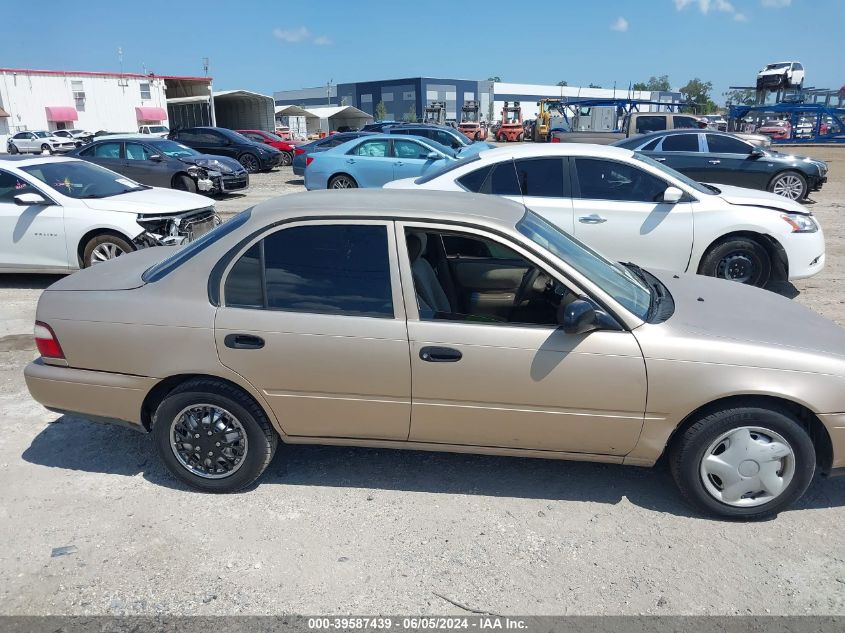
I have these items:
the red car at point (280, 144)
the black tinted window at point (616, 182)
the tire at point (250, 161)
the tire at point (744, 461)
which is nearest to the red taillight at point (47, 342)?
the tire at point (744, 461)

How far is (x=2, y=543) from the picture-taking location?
327 centimetres

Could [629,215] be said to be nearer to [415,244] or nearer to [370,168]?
[415,244]

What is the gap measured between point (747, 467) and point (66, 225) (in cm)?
725

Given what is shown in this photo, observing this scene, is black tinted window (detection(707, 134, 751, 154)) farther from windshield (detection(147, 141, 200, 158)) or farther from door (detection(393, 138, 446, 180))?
windshield (detection(147, 141, 200, 158))

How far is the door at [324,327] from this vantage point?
10.9ft

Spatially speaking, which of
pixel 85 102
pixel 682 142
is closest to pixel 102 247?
pixel 682 142

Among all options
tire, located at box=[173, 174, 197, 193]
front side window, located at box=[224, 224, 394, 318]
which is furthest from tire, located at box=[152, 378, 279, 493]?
tire, located at box=[173, 174, 197, 193]

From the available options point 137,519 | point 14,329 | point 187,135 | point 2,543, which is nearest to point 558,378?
point 137,519

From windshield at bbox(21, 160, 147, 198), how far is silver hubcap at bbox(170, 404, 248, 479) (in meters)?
5.30

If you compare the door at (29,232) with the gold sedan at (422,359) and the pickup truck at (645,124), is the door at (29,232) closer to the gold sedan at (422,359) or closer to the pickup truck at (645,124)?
the gold sedan at (422,359)

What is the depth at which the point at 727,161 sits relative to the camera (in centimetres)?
1294

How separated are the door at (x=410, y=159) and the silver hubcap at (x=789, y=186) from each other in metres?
7.25

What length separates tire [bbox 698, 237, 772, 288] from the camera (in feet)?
22.2

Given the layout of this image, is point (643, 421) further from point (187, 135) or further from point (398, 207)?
point (187, 135)
